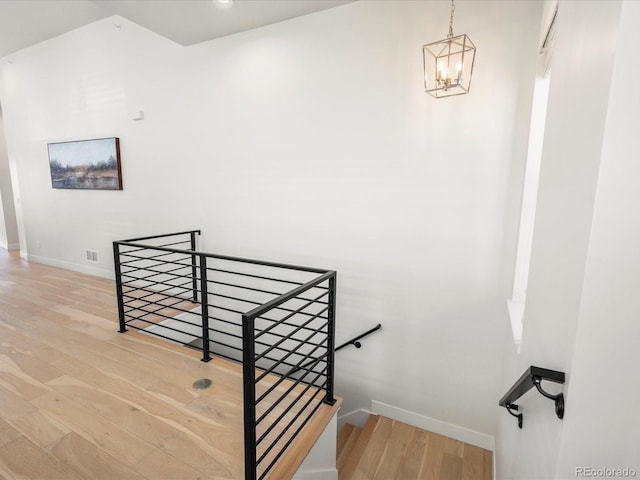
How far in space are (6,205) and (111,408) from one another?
7.60m

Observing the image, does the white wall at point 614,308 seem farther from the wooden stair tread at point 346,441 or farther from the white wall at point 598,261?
the wooden stair tread at point 346,441

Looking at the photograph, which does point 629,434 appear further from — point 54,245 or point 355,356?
point 54,245

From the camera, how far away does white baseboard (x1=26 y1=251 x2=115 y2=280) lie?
4941mm

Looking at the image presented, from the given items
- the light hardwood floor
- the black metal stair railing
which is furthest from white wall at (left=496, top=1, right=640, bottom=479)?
the light hardwood floor

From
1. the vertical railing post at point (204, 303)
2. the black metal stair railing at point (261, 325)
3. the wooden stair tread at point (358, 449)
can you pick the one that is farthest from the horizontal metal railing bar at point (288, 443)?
the vertical railing post at point (204, 303)

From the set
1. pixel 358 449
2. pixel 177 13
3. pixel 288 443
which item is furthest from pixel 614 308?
pixel 177 13

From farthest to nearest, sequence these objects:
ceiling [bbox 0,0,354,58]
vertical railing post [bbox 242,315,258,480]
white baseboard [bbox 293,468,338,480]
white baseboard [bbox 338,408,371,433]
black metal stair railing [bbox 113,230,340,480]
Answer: white baseboard [bbox 338,408,371,433]
ceiling [bbox 0,0,354,58]
white baseboard [bbox 293,468,338,480]
black metal stair railing [bbox 113,230,340,480]
vertical railing post [bbox 242,315,258,480]

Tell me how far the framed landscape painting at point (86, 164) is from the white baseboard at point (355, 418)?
417 cm

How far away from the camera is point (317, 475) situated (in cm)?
197

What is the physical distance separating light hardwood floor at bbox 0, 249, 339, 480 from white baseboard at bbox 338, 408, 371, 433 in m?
1.26

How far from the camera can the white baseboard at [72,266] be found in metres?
4.94

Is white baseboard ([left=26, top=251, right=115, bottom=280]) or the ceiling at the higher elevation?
the ceiling

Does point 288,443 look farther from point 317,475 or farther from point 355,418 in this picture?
point 355,418

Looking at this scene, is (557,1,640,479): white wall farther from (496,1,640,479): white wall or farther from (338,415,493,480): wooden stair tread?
(338,415,493,480): wooden stair tread
